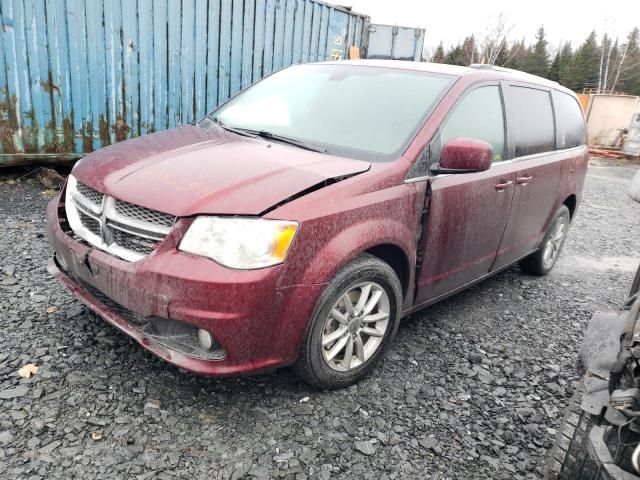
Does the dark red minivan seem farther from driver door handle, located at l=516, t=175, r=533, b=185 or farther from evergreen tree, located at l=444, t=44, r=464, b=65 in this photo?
evergreen tree, located at l=444, t=44, r=464, b=65

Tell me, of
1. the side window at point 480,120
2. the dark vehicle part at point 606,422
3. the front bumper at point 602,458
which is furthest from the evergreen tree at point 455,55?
the front bumper at point 602,458

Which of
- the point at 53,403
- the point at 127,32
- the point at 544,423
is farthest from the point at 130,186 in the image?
the point at 127,32

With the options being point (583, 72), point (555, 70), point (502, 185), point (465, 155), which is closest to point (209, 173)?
point (465, 155)

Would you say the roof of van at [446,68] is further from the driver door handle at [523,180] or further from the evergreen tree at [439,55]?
the evergreen tree at [439,55]

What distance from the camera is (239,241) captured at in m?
2.12

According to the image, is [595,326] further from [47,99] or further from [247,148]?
[47,99]

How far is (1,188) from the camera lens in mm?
5582

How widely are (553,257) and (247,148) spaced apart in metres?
3.50

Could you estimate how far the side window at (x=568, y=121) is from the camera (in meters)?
4.25

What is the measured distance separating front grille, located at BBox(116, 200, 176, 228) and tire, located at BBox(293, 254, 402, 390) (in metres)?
0.78

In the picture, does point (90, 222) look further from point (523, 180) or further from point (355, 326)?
point (523, 180)

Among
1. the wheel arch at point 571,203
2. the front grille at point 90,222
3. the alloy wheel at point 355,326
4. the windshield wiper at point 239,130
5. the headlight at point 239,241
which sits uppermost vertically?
the windshield wiper at point 239,130

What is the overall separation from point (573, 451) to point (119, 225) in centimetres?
206

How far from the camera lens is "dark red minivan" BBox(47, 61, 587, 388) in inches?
84.4
